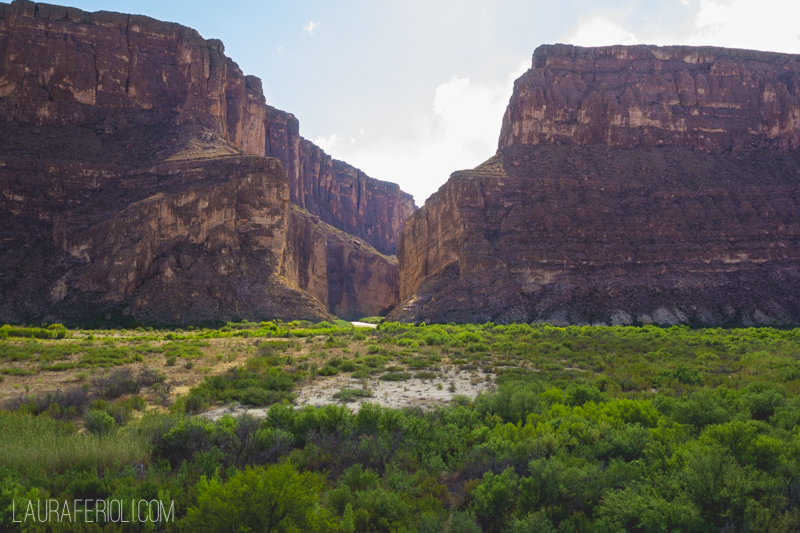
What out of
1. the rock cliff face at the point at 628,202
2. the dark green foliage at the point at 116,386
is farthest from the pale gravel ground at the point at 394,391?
the rock cliff face at the point at 628,202

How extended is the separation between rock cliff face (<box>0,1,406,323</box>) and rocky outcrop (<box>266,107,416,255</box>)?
122ft

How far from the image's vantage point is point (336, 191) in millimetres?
139125

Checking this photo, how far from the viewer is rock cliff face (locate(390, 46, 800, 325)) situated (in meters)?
51.3

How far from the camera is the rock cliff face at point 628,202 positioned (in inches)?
2019

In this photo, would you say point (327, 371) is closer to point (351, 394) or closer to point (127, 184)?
point (351, 394)

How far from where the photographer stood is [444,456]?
8.49 metres

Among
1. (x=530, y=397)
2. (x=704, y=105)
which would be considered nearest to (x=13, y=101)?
(x=530, y=397)

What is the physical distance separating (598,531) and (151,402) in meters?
11.0

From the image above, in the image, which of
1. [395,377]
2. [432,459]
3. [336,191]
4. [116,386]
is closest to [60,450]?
[432,459]

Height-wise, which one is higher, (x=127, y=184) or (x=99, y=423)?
(x=127, y=184)

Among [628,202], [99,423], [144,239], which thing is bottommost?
[99,423]

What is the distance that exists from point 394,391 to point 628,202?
53.0 meters

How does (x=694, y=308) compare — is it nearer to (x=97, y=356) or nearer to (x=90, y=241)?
(x=97, y=356)

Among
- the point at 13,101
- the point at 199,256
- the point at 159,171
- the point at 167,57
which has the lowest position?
the point at 199,256
